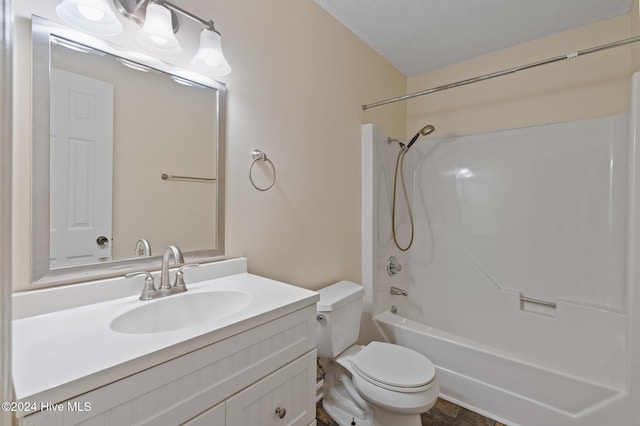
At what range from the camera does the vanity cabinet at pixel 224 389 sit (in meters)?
0.56

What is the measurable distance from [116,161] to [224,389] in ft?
2.79

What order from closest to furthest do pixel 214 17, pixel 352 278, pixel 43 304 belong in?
1. pixel 43 304
2. pixel 214 17
3. pixel 352 278

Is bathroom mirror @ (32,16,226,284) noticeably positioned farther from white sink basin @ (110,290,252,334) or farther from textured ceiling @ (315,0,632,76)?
textured ceiling @ (315,0,632,76)

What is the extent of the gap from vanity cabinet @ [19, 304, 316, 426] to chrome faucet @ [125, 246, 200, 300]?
0.39 m

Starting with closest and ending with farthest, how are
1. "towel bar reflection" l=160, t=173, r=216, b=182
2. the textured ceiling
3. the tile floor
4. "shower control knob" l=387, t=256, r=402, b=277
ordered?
"towel bar reflection" l=160, t=173, r=216, b=182 → the tile floor → the textured ceiling → "shower control knob" l=387, t=256, r=402, b=277

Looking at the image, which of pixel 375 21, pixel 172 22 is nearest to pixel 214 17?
pixel 172 22

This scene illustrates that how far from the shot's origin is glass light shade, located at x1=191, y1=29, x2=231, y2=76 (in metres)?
1.15

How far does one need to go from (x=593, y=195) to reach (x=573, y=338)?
93cm

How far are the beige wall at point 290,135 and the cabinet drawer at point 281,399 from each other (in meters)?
0.56

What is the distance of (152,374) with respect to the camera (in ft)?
2.06

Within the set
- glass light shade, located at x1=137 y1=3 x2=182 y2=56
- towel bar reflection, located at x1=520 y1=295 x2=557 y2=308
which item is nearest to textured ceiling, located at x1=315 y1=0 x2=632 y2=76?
glass light shade, located at x1=137 y1=3 x2=182 y2=56

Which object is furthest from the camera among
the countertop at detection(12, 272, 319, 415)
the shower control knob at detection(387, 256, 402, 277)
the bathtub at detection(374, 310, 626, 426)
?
the shower control knob at detection(387, 256, 402, 277)

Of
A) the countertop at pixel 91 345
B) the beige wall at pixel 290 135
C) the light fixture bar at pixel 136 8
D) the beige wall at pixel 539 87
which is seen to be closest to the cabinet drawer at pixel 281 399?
the countertop at pixel 91 345

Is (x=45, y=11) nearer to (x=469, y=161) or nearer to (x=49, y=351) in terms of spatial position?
(x=49, y=351)
